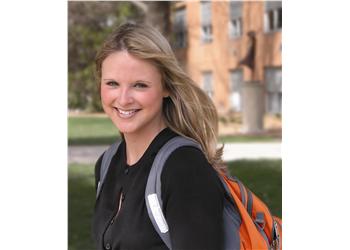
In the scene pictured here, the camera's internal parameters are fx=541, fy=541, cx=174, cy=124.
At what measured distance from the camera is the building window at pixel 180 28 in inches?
491

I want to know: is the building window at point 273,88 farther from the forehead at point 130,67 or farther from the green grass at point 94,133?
the forehead at point 130,67

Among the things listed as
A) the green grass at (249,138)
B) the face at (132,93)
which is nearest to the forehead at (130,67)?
the face at (132,93)

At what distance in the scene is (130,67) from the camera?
4.81 feet

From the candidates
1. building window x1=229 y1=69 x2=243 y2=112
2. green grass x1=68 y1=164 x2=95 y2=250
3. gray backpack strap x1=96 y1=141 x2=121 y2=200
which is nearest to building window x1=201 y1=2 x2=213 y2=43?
building window x1=229 y1=69 x2=243 y2=112

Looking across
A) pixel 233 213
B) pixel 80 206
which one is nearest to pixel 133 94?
pixel 233 213

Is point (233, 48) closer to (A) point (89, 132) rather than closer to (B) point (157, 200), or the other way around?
(A) point (89, 132)

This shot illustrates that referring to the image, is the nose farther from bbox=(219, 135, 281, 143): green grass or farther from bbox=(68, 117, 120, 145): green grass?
bbox=(219, 135, 281, 143): green grass

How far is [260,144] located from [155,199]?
10633mm

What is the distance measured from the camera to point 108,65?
1.52m

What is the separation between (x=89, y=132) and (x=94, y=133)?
4.8 inches

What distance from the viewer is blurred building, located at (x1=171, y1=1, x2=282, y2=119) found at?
41.0 ft

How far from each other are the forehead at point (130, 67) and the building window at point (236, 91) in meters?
11.7
